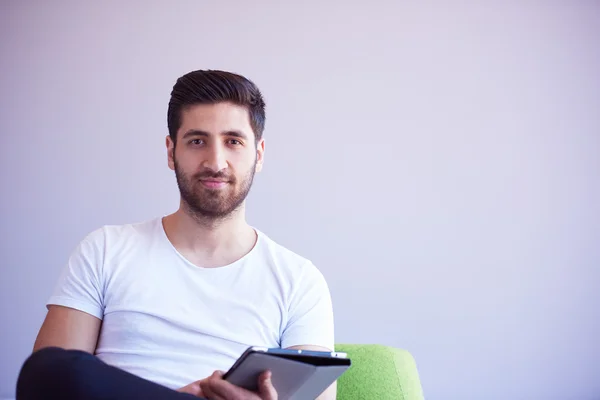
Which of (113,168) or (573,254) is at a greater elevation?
(113,168)

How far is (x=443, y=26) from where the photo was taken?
278 centimetres

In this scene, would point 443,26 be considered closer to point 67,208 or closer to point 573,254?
point 573,254

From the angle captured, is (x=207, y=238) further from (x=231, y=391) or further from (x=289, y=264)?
(x=231, y=391)

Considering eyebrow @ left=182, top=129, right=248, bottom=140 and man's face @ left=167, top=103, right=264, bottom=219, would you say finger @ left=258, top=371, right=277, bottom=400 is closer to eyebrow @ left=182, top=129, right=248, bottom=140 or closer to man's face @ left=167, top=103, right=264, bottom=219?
man's face @ left=167, top=103, right=264, bottom=219

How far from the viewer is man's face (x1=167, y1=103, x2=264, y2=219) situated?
1630mm

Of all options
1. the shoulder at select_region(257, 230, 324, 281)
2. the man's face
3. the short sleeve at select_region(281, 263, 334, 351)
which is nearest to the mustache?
the man's face

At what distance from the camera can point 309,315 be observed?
1.59m

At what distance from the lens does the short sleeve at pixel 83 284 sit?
4.88 ft

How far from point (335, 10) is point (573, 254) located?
1.49m

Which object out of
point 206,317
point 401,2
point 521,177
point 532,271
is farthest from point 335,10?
point 206,317

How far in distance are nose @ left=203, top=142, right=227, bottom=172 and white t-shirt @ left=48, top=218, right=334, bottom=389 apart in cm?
23

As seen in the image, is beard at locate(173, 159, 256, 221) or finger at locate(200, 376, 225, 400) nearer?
finger at locate(200, 376, 225, 400)

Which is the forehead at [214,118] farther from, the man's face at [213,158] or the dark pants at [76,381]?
the dark pants at [76,381]

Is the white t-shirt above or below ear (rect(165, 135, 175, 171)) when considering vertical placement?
below
